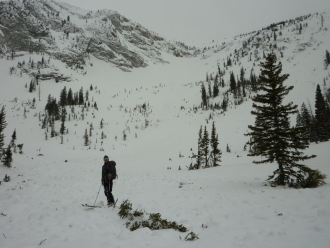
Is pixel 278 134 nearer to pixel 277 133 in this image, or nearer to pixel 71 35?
pixel 277 133

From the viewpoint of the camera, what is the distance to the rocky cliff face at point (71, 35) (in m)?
102

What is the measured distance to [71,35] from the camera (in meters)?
124

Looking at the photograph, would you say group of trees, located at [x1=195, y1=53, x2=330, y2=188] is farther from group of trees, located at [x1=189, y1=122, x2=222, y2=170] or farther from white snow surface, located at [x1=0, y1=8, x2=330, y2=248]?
group of trees, located at [x1=189, y1=122, x2=222, y2=170]

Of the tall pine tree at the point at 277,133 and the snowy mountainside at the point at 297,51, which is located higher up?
the snowy mountainside at the point at 297,51

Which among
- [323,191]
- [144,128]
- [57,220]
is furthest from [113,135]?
[323,191]

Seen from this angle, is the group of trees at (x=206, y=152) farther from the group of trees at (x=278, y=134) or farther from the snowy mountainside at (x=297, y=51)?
the snowy mountainside at (x=297, y=51)

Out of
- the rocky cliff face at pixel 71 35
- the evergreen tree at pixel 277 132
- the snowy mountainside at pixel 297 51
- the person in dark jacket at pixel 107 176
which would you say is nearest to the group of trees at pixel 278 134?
the evergreen tree at pixel 277 132

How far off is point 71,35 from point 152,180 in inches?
5701

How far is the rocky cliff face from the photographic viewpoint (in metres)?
102

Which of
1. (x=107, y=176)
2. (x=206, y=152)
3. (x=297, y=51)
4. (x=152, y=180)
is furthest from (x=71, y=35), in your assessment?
(x=107, y=176)

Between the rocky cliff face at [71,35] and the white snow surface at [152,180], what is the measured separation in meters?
15.6

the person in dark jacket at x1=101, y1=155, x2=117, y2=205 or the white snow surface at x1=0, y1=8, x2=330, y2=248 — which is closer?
the white snow surface at x1=0, y1=8, x2=330, y2=248

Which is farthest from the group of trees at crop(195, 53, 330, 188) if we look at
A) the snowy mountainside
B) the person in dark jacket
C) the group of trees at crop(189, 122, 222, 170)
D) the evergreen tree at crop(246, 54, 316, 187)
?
the snowy mountainside

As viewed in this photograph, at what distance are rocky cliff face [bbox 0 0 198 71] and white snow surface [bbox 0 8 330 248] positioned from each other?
1564 cm
